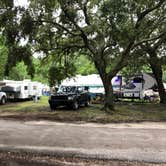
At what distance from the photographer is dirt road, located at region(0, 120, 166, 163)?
8102mm

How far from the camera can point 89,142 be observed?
31.6 ft

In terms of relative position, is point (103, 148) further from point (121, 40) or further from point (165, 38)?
point (165, 38)

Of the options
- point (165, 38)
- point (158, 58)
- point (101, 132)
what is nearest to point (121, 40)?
point (165, 38)

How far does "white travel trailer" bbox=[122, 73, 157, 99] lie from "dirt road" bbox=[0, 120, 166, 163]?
17701 millimetres

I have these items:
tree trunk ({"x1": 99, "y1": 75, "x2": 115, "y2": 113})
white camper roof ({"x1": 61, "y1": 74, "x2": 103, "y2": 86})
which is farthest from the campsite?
white camper roof ({"x1": 61, "y1": 74, "x2": 103, "y2": 86})

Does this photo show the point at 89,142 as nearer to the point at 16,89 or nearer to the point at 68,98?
the point at 68,98

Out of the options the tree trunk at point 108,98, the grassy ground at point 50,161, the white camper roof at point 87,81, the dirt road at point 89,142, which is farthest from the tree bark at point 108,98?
the white camper roof at point 87,81

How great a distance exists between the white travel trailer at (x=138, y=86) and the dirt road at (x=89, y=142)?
17.7m

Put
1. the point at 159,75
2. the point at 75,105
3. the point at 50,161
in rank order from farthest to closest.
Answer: the point at 159,75 → the point at 75,105 → the point at 50,161

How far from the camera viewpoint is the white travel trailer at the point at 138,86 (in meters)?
29.9

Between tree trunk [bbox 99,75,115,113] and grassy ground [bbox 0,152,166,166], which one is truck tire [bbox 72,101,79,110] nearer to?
Result: tree trunk [bbox 99,75,115,113]

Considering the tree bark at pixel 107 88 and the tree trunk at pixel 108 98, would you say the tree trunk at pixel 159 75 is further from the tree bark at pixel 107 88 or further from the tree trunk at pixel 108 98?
the tree trunk at pixel 108 98

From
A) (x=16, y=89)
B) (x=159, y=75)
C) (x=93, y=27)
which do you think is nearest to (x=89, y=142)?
(x=93, y=27)

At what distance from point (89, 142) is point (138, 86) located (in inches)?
843
